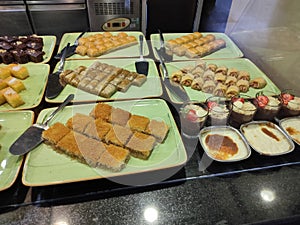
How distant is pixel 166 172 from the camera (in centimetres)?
95

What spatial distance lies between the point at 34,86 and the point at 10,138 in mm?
380

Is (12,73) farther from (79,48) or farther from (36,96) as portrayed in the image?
(79,48)

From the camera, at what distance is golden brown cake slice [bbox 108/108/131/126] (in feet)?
3.48

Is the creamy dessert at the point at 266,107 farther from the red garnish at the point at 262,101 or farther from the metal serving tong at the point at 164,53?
the metal serving tong at the point at 164,53

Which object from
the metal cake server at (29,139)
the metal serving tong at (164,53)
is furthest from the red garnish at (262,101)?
the metal cake server at (29,139)

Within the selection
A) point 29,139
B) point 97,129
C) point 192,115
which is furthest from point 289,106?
point 29,139

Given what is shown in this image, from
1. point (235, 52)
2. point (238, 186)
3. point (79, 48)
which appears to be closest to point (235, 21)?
point (235, 52)

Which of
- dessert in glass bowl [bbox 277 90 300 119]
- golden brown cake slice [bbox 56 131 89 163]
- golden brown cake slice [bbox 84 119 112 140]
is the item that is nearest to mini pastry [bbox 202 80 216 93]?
dessert in glass bowl [bbox 277 90 300 119]

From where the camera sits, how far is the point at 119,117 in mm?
1073

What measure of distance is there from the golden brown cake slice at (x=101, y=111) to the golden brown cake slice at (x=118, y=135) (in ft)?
0.26

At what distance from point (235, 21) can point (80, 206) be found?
1.68 metres

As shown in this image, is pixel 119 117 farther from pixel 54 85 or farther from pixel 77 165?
pixel 54 85

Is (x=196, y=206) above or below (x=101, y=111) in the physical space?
below

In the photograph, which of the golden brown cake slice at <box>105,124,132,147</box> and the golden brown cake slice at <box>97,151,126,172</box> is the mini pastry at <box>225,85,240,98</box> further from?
the golden brown cake slice at <box>97,151,126,172</box>
